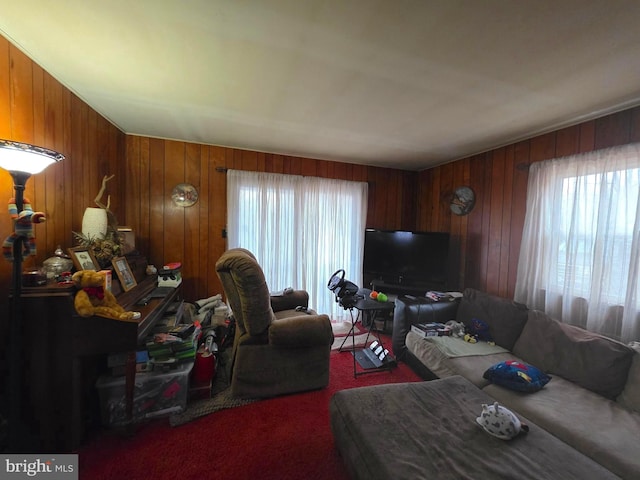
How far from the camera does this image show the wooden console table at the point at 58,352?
134cm

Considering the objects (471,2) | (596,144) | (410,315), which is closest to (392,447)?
(410,315)

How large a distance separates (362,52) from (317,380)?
239 cm

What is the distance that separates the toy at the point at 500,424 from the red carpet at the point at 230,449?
83 centimetres

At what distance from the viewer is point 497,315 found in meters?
2.29

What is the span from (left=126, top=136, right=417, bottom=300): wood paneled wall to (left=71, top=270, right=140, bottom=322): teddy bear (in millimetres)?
1597

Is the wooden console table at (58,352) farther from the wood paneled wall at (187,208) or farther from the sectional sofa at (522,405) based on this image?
the wood paneled wall at (187,208)

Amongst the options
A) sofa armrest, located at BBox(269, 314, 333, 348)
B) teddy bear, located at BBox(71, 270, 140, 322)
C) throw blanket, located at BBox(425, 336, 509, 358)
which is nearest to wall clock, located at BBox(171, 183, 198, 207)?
teddy bear, located at BBox(71, 270, 140, 322)

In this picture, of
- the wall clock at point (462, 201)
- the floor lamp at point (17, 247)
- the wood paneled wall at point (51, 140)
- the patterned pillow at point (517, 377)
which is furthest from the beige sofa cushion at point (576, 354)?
the wood paneled wall at point (51, 140)

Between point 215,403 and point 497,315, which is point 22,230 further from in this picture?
point 497,315

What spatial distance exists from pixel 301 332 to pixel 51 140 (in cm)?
224

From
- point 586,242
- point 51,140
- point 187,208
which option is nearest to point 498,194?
point 586,242

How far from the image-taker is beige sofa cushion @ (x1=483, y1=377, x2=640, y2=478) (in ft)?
3.76

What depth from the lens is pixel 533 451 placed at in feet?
3.68

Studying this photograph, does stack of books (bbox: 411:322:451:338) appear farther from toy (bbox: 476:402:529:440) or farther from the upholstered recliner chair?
toy (bbox: 476:402:529:440)
